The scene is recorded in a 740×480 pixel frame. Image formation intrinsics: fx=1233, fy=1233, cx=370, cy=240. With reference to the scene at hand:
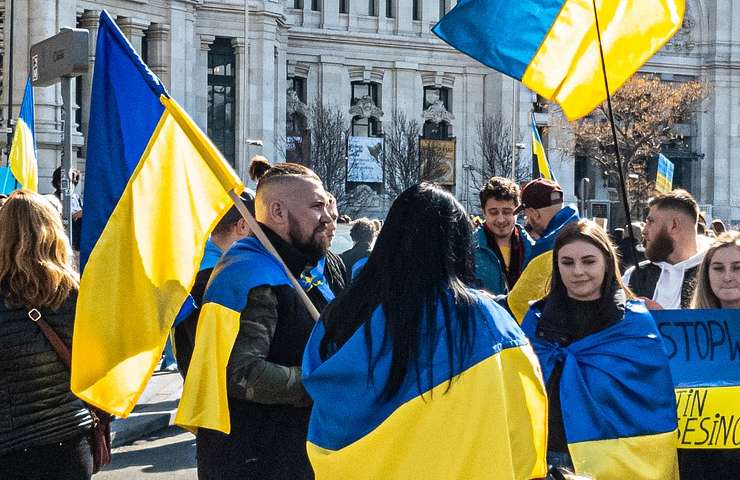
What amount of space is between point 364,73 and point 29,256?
180ft

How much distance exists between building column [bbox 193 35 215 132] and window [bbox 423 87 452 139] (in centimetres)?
1607

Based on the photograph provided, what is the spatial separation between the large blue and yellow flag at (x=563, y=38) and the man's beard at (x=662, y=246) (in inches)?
29.7

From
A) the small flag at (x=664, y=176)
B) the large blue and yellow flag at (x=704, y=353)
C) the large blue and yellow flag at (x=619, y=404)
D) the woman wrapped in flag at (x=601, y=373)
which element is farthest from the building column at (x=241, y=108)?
the large blue and yellow flag at (x=619, y=404)

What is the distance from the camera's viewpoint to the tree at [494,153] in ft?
187

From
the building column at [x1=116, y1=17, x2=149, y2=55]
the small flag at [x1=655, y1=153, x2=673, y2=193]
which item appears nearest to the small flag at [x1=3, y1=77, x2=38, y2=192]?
the small flag at [x1=655, y1=153, x2=673, y2=193]

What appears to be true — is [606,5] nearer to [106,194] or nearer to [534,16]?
[534,16]

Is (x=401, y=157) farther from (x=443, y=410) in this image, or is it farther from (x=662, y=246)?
(x=443, y=410)

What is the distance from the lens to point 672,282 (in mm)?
6246

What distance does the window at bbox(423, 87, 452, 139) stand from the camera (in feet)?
198

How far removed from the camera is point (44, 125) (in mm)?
30250

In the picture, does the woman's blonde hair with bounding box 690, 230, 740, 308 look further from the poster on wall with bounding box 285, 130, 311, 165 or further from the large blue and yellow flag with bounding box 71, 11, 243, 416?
the poster on wall with bounding box 285, 130, 311, 165

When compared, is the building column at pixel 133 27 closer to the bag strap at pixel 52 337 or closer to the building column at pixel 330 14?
the building column at pixel 330 14

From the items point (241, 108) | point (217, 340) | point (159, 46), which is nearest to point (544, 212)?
point (217, 340)

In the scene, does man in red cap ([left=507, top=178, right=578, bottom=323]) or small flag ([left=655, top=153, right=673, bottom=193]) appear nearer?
man in red cap ([left=507, top=178, right=578, bottom=323])
